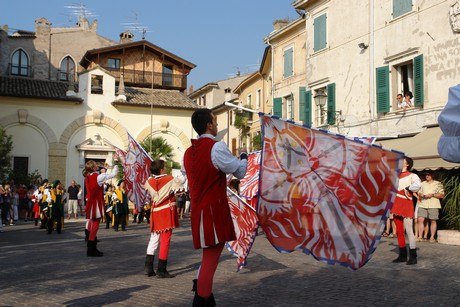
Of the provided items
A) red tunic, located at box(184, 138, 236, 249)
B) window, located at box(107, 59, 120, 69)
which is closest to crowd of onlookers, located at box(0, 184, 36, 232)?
red tunic, located at box(184, 138, 236, 249)

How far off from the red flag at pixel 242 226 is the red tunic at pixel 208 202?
2.42 m

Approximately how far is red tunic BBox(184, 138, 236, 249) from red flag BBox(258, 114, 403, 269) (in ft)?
1.49

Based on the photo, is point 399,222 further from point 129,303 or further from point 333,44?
point 333,44

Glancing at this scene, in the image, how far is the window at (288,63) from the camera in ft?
101

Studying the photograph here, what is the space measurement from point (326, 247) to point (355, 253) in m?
0.31

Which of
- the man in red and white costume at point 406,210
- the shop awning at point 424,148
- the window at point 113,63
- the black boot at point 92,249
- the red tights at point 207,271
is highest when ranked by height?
the window at point 113,63

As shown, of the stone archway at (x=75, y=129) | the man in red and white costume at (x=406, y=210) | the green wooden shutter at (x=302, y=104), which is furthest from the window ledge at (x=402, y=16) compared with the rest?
the stone archway at (x=75, y=129)

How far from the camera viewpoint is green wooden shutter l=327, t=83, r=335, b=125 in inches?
1003

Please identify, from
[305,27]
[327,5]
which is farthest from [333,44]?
[305,27]

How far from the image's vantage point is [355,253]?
542 centimetres

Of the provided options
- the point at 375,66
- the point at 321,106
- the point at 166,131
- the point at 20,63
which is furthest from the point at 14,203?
the point at 20,63

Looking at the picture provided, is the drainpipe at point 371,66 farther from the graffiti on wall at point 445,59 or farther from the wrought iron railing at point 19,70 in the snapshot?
the wrought iron railing at point 19,70

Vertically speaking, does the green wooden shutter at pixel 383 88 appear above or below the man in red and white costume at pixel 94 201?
above

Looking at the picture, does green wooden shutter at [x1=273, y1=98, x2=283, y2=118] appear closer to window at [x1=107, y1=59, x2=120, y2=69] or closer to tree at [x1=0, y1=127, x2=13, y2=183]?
tree at [x1=0, y1=127, x2=13, y2=183]
